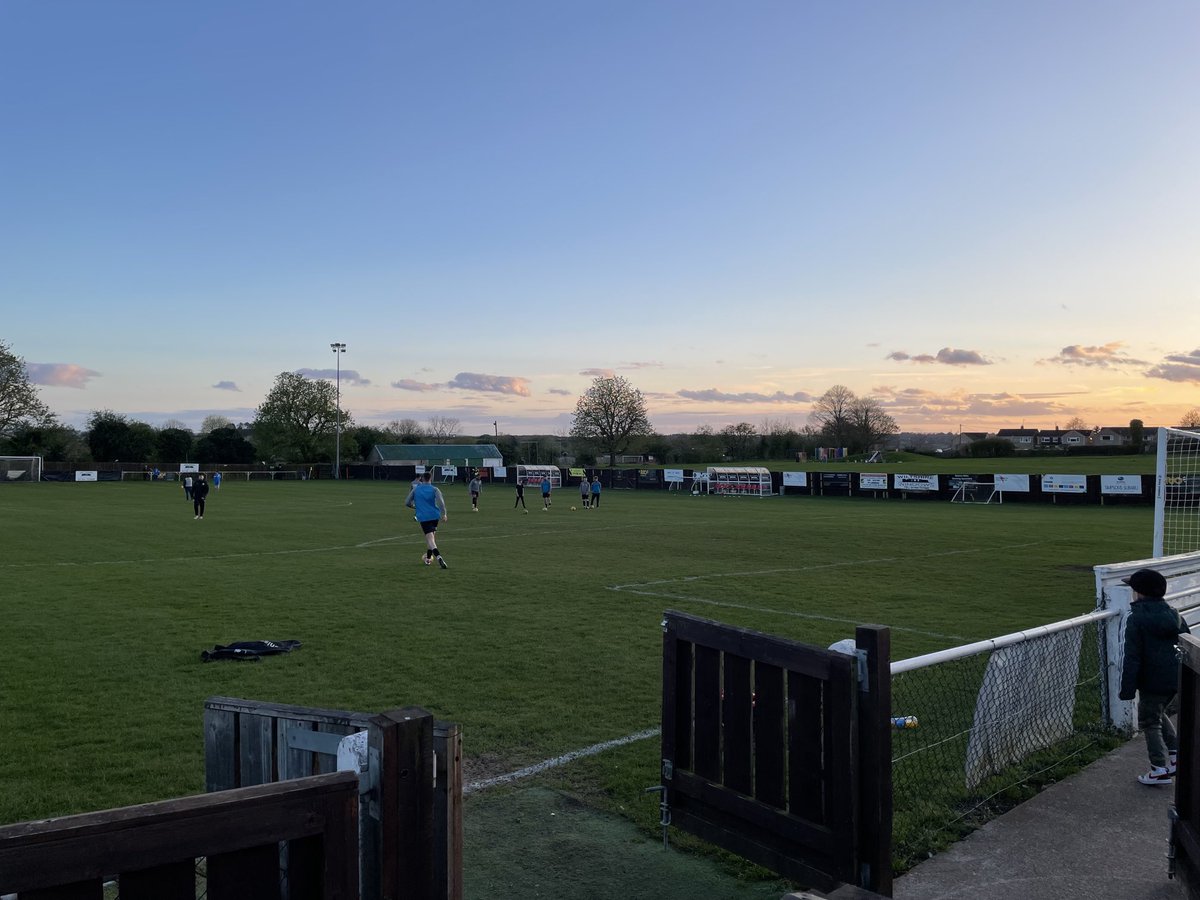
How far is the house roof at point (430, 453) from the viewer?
355 feet

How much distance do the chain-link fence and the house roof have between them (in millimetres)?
100881

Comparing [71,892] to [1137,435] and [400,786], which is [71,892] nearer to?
[400,786]

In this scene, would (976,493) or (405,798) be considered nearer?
(405,798)

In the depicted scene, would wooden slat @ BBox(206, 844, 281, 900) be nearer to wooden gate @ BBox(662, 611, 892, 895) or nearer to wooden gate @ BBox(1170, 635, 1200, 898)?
wooden gate @ BBox(662, 611, 892, 895)

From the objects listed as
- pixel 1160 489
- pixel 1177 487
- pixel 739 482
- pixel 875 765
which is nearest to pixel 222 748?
pixel 875 765

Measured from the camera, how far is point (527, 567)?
1723 cm

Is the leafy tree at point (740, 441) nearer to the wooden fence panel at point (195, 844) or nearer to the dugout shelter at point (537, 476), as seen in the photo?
the dugout shelter at point (537, 476)

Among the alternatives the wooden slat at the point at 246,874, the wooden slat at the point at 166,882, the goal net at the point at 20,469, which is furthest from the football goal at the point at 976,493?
the goal net at the point at 20,469

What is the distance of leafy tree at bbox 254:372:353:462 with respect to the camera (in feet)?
316

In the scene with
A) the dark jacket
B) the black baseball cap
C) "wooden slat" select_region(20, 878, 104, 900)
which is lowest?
the dark jacket

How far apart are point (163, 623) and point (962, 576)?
1317 centimetres

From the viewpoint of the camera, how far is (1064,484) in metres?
42.4

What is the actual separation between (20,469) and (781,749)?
79448mm

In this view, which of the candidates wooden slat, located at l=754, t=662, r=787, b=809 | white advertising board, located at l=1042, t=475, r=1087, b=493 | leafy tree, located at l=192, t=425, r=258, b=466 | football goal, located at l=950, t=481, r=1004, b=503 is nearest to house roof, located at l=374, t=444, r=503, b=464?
leafy tree, located at l=192, t=425, r=258, b=466
